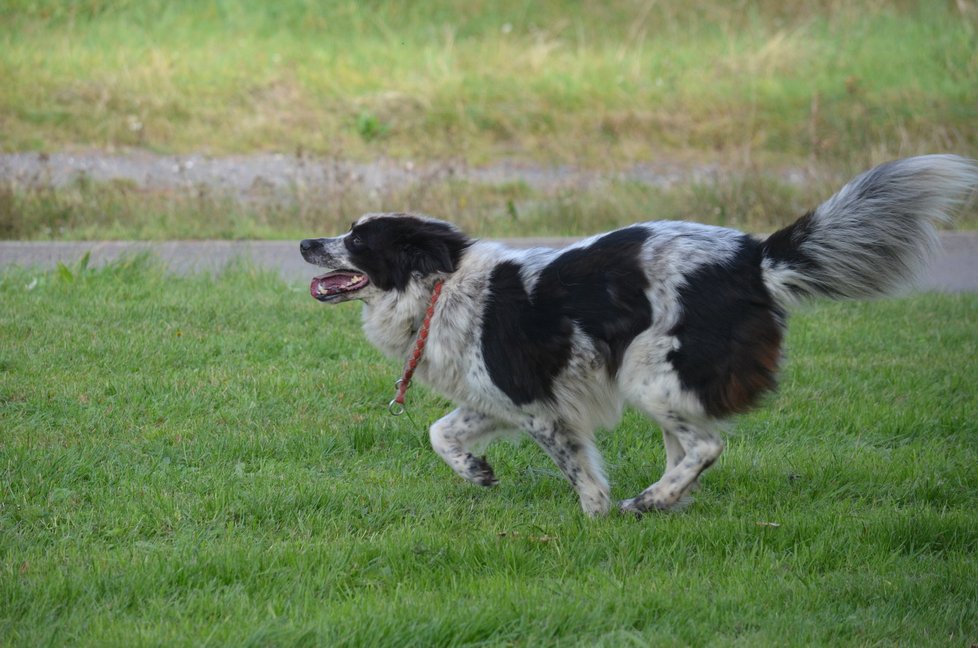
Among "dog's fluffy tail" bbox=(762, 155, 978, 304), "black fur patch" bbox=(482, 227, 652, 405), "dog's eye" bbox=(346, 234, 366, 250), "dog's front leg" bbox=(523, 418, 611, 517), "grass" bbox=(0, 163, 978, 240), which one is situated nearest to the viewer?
"dog's fluffy tail" bbox=(762, 155, 978, 304)

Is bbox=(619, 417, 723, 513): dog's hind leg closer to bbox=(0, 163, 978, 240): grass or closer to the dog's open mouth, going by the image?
the dog's open mouth

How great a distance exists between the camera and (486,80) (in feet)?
49.9

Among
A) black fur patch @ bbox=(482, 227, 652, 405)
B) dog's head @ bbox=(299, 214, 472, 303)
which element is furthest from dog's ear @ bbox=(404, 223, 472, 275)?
black fur patch @ bbox=(482, 227, 652, 405)

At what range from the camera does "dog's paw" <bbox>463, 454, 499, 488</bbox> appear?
487 cm

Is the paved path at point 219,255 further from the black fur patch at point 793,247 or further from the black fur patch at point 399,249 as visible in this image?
the black fur patch at point 793,247

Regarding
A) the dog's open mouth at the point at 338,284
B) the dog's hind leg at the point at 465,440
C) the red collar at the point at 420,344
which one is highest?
the dog's open mouth at the point at 338,284

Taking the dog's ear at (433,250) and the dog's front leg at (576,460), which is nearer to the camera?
the dog's front leg at (576,460)

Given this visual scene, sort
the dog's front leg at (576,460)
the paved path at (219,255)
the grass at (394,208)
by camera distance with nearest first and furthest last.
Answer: the dog's front leg at (576,460) → the paved path at (219,255) → the grass at (394,208)

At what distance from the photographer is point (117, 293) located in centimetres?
776

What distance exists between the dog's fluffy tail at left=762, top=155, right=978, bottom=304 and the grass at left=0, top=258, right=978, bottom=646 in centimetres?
30

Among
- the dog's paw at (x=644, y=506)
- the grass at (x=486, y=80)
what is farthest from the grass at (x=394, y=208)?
the dog's paw at (x=644, y=506)

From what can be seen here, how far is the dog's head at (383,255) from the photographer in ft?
16.5

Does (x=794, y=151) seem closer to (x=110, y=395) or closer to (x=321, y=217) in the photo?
(x=321, y=217)

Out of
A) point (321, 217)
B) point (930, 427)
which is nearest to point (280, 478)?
point (930, 427)
